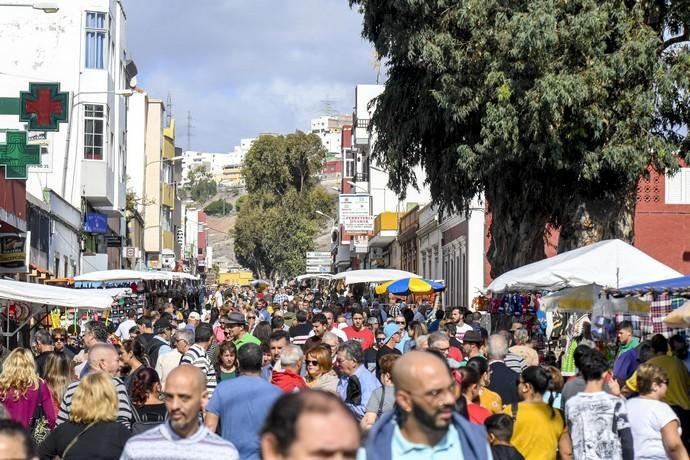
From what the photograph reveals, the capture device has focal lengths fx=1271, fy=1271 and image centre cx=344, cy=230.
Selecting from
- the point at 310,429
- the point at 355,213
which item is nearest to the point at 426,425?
the point at 310,429

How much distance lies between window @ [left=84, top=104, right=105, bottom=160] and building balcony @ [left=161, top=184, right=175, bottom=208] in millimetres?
34391

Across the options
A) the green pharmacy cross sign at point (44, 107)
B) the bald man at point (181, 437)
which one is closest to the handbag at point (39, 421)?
the bald man at point (181, 437)

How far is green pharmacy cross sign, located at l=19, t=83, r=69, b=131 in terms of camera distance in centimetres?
2562

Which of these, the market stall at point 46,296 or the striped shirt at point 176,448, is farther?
the market stall at point 46,296

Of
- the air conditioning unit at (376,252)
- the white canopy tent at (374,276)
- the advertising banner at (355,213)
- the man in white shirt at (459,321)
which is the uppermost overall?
the advertising banner at (355,213)

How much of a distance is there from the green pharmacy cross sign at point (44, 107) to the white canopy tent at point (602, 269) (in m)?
12.3

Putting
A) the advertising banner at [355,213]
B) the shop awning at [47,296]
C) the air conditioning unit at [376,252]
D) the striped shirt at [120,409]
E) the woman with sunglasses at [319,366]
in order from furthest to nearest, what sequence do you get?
the air conditioning unit at [376,252]
the advertising banner at [355,213]
the shop awning at [47,296]
the woman with sunglasses at [319,366]
the striped shirt at [120,409]

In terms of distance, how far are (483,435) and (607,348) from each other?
1163 centimetres

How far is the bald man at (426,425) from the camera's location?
5000mm

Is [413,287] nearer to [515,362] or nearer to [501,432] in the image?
[515,362]

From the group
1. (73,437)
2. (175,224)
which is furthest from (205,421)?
(175,224)

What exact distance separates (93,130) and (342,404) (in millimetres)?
42380

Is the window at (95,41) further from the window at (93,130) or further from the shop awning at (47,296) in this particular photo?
the shop awning at (47,296)

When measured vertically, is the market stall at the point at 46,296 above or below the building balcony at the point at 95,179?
below
